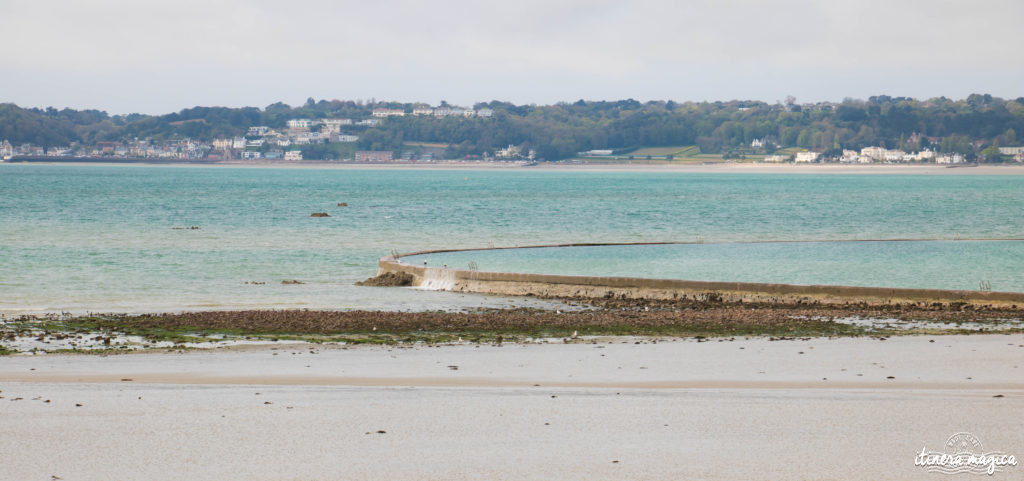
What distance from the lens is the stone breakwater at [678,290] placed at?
18.3 meters

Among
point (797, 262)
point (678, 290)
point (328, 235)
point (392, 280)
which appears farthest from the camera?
point (328, 235)

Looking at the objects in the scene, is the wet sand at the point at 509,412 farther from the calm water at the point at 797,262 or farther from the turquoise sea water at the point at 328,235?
the calm water at the point at 797,262

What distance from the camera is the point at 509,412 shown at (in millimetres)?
9320

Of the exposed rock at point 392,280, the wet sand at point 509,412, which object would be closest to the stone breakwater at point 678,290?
the exposed rock at point 392,280

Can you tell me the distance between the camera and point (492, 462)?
7.57m

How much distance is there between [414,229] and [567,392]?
41984 millimetres

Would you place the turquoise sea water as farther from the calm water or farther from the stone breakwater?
the stone breakwater

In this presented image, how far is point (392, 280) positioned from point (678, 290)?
24.2 feet

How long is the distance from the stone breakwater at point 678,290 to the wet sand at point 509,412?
5042mm

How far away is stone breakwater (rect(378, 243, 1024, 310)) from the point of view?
18.3 meters

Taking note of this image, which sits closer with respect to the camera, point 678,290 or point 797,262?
point 678,290

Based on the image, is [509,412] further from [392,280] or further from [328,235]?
[328,235]

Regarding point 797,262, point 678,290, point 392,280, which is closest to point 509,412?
point 678,290

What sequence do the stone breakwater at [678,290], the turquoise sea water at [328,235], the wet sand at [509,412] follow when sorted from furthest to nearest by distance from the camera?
1. the turquoise sea water at [328,235]
2. the stone breakwater at [678,290]
3. the wet sand at [509,412]
